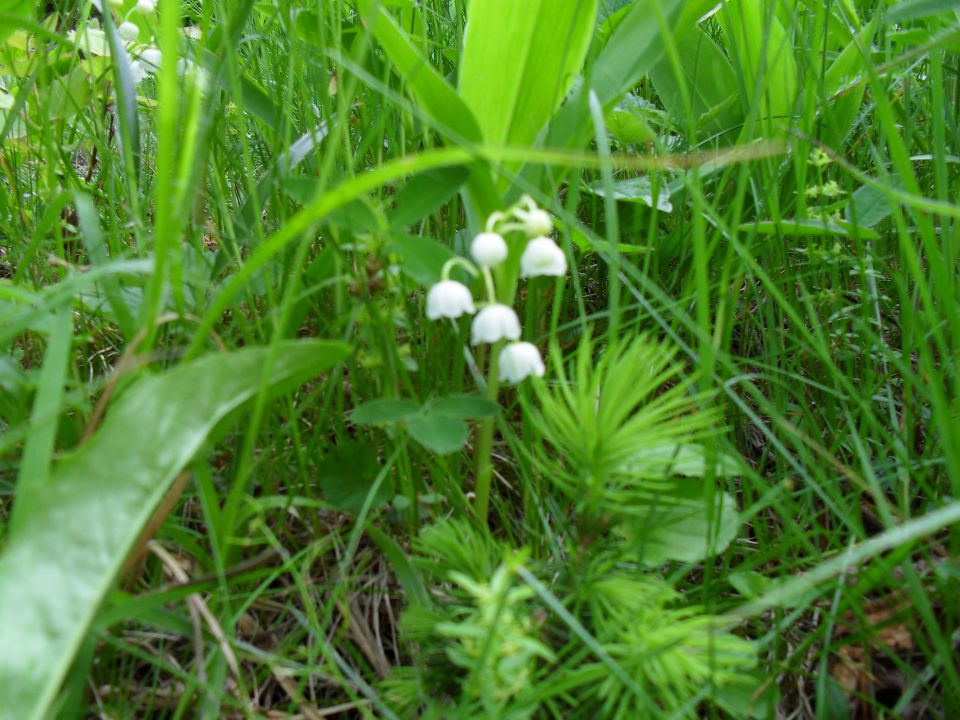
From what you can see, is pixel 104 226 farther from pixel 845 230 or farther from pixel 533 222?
pixel 845 230

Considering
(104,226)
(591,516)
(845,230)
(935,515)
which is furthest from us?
(104,226)

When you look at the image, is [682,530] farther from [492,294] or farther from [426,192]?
[426,192]

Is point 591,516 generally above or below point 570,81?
below

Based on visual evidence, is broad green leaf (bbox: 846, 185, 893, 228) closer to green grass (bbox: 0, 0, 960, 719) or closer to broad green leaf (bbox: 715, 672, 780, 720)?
green grass (bbox: 0, 0, 960, 719)

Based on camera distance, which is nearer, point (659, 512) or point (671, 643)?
point (671, 643)

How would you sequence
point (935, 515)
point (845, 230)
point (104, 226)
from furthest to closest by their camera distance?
1. point (104, 226)
2. point (845, 230)
3. point (935, 515)

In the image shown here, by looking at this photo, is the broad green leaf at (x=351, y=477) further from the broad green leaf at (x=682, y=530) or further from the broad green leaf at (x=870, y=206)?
the broad green leaf at (x=870, y=206)

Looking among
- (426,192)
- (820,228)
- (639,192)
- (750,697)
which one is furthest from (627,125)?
(750,697)

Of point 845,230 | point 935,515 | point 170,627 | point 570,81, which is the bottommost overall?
point 170,627

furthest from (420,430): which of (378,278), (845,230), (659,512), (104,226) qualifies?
(104,226)
